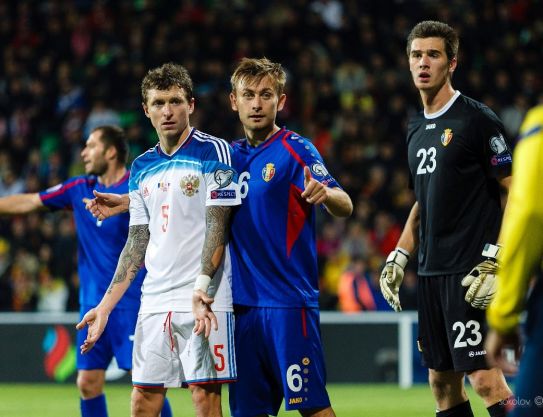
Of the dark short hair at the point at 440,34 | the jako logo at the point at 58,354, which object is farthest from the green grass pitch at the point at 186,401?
the dark short hair at the point at 440,34

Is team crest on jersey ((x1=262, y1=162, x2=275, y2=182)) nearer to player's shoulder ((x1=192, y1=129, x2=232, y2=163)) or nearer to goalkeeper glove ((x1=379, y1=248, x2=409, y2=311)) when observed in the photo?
player's shoulder ((x1=192, y1=129, x2=232, y2=163))

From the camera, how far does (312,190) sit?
16.4 feet

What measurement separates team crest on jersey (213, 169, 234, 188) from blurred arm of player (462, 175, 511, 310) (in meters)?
1.31

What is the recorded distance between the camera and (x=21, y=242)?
1527 cm

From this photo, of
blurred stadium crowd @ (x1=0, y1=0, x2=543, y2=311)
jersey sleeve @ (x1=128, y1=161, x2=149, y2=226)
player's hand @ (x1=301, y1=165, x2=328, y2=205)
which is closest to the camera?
player's hand @ (x1=301, y1=165, x2=328, y2=205)

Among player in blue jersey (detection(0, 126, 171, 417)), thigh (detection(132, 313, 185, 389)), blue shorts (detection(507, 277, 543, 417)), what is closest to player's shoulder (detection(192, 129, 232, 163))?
thigh (detection(132, 313, 185, 389))

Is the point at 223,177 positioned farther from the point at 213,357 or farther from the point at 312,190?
the point at 213,357

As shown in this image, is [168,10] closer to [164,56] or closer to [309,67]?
[164,56]

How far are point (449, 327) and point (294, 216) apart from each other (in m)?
1.00

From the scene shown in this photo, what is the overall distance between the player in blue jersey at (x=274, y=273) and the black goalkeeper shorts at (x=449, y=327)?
2.00 feet

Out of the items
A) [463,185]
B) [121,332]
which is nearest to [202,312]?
[463,185]

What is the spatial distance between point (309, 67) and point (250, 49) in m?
1.17

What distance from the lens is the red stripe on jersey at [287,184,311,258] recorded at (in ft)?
17.8

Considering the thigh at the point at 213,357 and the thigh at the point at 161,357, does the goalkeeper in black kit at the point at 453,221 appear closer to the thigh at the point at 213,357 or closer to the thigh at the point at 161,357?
the thigh at the point at 213,357
